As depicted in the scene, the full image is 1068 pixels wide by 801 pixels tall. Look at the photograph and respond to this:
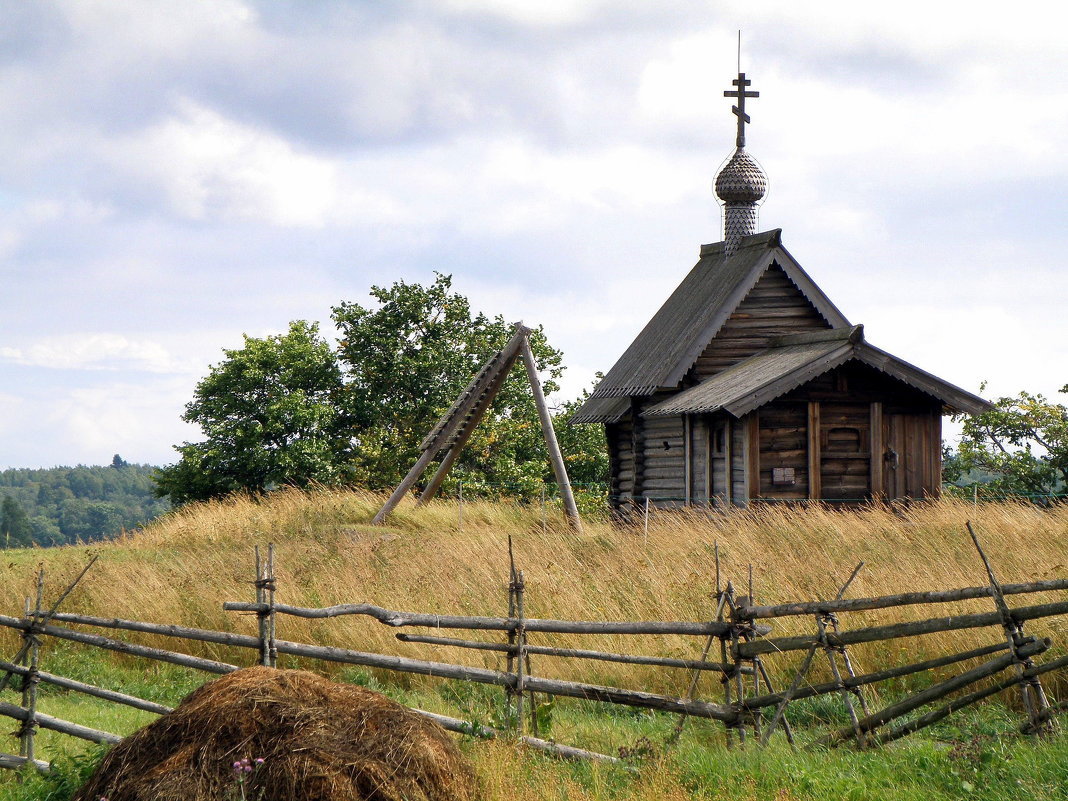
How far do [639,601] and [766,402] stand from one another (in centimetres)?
789

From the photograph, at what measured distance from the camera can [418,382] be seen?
34500 millimetres

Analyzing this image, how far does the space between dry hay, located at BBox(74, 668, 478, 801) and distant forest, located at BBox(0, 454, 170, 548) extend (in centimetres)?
7538

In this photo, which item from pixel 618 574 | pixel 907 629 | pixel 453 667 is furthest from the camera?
A: pixel 618 574

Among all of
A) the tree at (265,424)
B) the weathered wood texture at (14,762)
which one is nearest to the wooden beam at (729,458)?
the weathered wood texture at (14,762)

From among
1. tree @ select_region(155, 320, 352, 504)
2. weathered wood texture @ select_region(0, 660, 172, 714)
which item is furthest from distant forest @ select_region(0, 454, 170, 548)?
weathered wood texture @ select_region(0, 660, 172, 714)

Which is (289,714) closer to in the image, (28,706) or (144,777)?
(144,777)

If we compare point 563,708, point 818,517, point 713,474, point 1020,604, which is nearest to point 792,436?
point 713,474

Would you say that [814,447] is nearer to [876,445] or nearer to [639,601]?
[876,445]

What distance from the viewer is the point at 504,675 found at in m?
8.15

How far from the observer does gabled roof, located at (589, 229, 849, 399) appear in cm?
2208

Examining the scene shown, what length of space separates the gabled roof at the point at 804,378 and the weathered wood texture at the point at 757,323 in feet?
4.59

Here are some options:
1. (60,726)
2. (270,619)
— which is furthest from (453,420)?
(60,726)

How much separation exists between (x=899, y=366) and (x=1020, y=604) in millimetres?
9859

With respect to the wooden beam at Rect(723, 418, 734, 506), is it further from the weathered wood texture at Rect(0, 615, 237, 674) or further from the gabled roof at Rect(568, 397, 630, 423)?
the weathered wood texture at Rect(0, 615, 237, 674)
